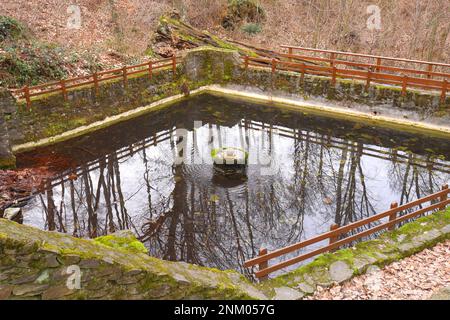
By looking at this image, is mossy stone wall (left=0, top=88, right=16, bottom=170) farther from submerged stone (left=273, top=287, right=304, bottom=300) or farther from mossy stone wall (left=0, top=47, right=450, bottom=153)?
submerged stone (left=273, top=287, right=304, bottom=300)

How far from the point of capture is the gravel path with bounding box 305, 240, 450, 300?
7.15 metres

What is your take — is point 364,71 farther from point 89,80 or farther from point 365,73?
point 89,80

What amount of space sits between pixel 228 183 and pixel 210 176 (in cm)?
73

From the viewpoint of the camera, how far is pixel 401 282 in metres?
7.55

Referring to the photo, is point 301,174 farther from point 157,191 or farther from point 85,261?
point 85,261

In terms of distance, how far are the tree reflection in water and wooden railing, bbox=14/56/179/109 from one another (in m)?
2.02

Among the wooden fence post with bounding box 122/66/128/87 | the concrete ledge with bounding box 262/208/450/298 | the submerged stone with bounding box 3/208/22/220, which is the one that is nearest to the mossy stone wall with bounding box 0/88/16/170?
the submerged stone with bounding box 3/208/22/220

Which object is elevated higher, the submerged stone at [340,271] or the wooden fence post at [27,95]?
the wooden fence post at [27,95]

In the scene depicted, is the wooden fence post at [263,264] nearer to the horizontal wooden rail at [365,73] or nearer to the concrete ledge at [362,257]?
the concrete ledge at [362,257]

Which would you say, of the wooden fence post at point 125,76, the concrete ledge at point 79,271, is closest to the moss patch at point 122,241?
the concrete ledge at point 79,271

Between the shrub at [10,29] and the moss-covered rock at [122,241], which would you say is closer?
the moss-covered rock at [122,241]

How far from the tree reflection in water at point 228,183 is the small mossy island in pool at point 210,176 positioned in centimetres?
5

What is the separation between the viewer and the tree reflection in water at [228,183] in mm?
10336

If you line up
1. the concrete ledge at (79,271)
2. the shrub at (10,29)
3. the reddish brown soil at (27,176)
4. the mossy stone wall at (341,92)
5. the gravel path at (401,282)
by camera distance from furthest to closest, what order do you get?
the shrub at (10,29) → the mossy stone wall at (341,92) → the reddish brown soil at (27,176) → the gravel path at (401,282) → the concrete ledge at (79,271)
